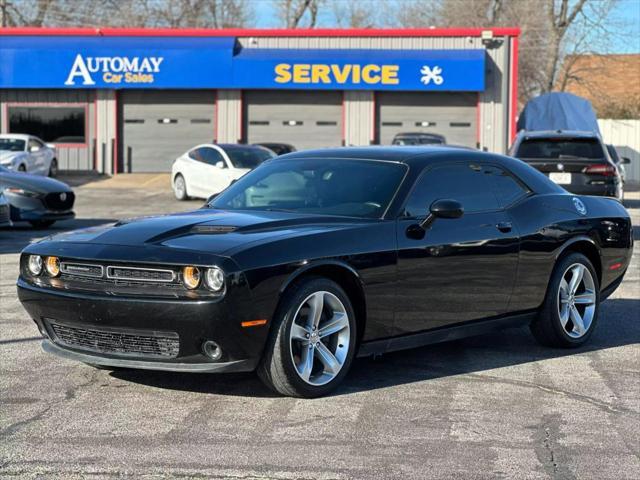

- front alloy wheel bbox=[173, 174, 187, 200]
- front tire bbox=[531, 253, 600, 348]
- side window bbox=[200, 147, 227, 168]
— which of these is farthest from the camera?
front alloy wheel bbox=[173, 174, 187, 200]

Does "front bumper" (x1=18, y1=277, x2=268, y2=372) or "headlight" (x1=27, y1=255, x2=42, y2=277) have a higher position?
"headlight" (x1=27, y1=255, x2=42, y2=277)

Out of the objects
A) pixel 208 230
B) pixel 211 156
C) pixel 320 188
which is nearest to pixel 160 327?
pixel 208 230

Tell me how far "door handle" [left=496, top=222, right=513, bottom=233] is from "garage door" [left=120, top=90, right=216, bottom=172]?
2992 cm

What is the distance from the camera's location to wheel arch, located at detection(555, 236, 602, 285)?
7801 millimetres

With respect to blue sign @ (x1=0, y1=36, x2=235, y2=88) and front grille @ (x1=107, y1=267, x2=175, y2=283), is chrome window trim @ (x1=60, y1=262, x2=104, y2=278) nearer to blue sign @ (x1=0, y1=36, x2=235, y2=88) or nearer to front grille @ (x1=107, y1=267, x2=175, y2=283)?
front grille @ (x1=107, y1=267, x2=175, y2=283)

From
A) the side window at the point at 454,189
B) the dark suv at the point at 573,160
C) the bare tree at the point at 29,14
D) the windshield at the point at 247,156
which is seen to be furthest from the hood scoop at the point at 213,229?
the bare tree at the point at 29,14

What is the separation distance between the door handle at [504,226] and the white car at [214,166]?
1624cm

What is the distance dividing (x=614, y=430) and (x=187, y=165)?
20570mm

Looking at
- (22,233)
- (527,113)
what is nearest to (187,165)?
(22,233)

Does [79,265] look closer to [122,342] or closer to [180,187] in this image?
[122,342]

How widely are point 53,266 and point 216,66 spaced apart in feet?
98.3

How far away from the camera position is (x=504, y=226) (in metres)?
7.31

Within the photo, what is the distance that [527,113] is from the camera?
3588 cm

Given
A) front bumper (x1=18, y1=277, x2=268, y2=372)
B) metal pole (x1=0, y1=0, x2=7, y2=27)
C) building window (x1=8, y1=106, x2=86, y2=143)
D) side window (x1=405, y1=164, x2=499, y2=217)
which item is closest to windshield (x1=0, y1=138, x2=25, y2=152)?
building window (x1=8, y1=106, x2=86, y2=143)
